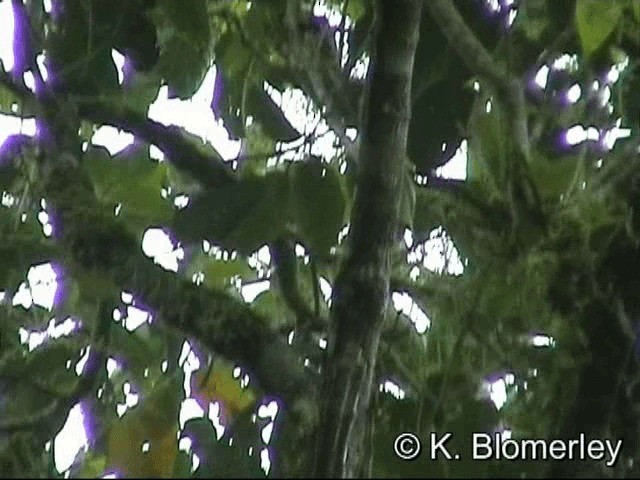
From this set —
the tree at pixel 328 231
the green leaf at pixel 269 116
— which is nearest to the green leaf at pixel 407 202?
A: the tree at pixel 328 231

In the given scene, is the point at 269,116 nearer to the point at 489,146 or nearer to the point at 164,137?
the point at 164,137

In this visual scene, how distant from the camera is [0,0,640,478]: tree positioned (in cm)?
61

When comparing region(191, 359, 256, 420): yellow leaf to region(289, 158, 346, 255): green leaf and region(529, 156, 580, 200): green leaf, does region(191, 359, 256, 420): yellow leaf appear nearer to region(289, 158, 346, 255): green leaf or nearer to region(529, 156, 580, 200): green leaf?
region(289, 158, 346, 255): green leaf

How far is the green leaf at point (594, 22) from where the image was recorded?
77 cm

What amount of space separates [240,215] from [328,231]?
5 centimetres

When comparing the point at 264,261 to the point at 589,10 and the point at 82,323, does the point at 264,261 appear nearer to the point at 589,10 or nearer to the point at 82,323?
the point at 82,323

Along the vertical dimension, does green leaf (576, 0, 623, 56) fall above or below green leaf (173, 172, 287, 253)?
above

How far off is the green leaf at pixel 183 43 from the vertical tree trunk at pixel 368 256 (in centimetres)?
23

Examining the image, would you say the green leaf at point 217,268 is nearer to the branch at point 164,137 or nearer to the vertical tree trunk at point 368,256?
the branch at point 164,137

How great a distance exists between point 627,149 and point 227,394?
0.27 metres

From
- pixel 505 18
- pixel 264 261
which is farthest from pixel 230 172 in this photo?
pixel 505 18

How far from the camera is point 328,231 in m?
0.74

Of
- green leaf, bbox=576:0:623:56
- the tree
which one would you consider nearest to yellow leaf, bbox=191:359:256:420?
the tree

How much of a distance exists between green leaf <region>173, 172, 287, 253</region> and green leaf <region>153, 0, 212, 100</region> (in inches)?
5.9
